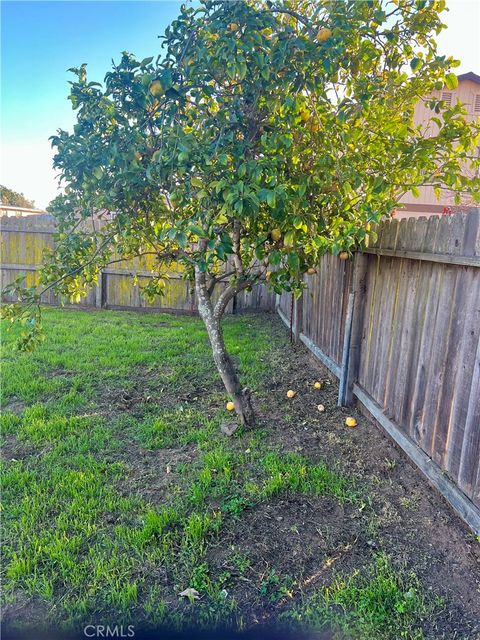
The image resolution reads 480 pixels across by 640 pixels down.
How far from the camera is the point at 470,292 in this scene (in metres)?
2.07

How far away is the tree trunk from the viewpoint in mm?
3428

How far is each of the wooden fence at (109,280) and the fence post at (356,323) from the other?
4.96m

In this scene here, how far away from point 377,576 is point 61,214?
3.18 metres

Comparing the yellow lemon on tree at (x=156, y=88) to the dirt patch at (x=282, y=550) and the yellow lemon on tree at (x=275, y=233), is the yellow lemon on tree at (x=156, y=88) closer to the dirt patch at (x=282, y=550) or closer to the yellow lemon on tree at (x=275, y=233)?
the yellow lemon on tree at (x=275, y=233)

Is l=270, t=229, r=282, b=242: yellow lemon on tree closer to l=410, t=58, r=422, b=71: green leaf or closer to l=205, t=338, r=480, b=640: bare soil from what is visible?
l=410, t=58, r=422, b=71: green leaf

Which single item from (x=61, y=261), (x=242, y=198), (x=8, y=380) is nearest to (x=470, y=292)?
(x=242, y=198)

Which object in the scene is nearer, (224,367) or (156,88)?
(156,88)

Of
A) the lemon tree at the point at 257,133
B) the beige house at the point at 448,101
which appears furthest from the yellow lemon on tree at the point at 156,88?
the beige house at the point at 448,101

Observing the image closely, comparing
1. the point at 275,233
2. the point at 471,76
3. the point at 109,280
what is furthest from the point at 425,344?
the point at 471,76

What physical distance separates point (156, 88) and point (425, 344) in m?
2.18

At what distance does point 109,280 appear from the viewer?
8844 mm

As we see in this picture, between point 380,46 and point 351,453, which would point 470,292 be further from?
point 380,46

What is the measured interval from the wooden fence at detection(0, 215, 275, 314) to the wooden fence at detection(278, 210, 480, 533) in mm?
4813

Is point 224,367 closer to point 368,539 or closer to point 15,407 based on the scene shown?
point 368,539
